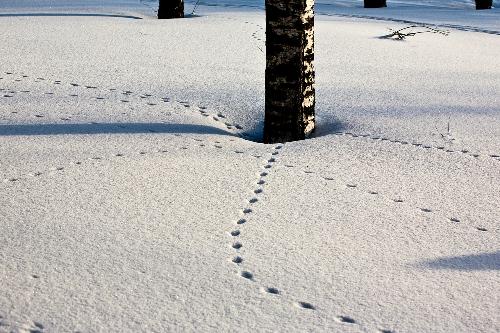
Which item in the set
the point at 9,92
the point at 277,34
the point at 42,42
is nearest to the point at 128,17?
the point at 42,42

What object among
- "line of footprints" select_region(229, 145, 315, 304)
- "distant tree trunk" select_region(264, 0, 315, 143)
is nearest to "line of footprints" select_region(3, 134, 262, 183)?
"line of footprints" select_region(229, 145, 315, 304)

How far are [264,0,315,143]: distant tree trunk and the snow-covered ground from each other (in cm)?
21

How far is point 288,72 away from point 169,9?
5402 millimetres

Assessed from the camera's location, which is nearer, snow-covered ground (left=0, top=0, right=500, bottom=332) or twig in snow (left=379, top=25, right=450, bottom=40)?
snow-covered ground (left=0, top=0, right=500, bottom=332)

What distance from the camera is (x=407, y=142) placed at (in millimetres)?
4332

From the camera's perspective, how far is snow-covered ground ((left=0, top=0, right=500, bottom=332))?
99.1 inches

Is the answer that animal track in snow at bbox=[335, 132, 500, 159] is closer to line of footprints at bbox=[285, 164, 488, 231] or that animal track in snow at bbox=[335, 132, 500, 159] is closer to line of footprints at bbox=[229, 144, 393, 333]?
line of footprints at bbox=[229, 144, 393, 333]

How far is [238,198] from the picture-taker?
3496 mm

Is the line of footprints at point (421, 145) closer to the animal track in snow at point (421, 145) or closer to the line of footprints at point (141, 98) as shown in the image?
the animal track in snow at point (421, 145)

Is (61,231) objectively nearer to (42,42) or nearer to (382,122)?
(382,122)

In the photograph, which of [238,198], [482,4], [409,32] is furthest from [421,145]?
[482,4]

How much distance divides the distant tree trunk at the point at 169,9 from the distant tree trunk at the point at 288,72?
5294 millimetres

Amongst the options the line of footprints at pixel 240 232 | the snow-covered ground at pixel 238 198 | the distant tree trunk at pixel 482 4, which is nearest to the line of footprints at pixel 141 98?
the snow-covered ground at pixel 238 198

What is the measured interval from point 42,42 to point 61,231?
15.2 ft
